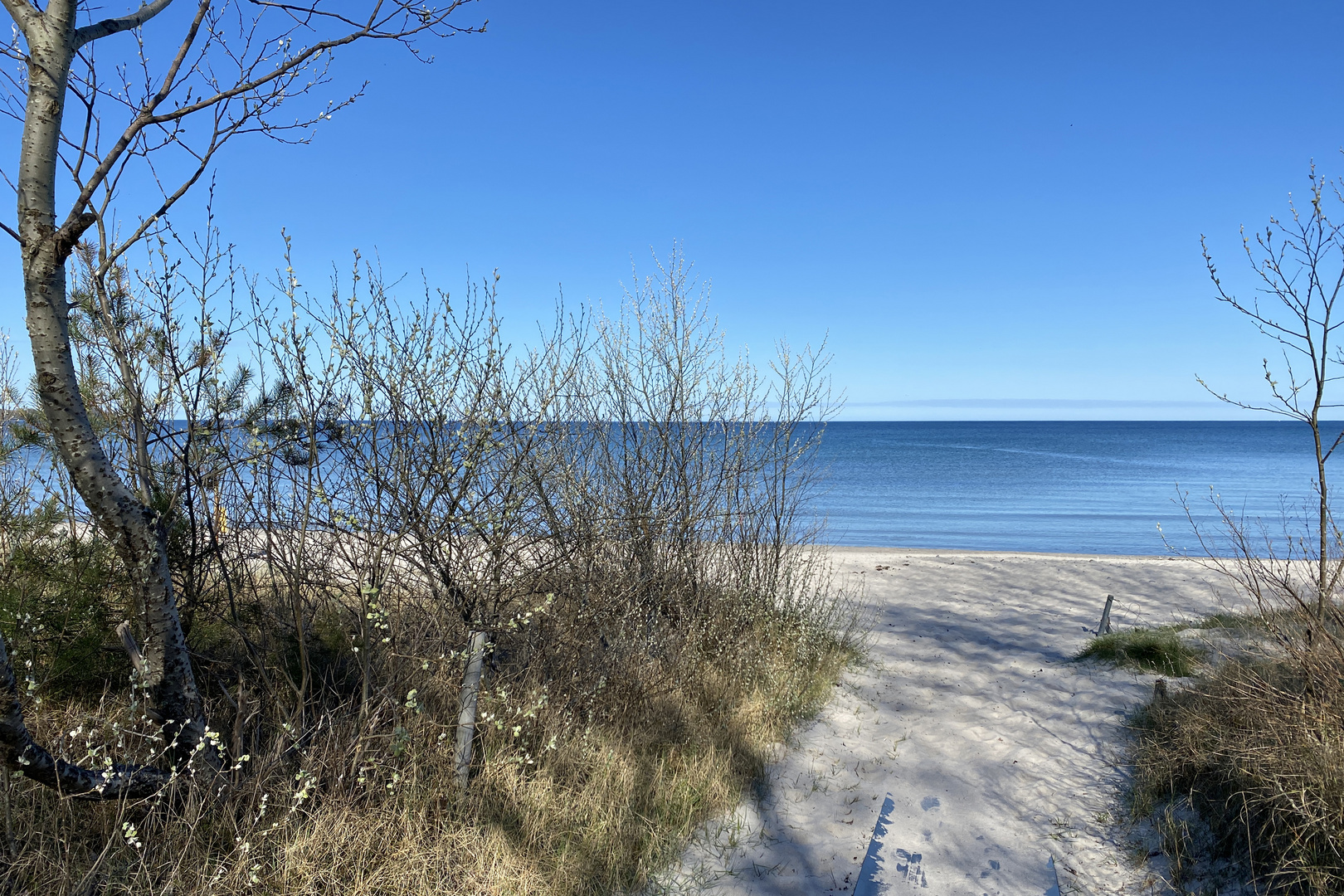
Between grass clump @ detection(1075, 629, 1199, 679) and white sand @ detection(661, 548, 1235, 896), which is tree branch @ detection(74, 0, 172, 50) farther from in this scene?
grass clump @ detection(1075, 629, 1199, 679)

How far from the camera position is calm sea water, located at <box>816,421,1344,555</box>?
817 inches

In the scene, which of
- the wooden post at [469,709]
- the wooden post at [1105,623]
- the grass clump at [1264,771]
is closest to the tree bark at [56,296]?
the wooden post at [469,709]

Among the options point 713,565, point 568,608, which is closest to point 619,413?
point 713,565

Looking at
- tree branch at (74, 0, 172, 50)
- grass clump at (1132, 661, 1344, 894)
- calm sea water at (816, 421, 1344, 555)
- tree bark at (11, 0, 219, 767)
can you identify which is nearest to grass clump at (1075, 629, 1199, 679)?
calm sea water at (816, 421, 1344, 555)

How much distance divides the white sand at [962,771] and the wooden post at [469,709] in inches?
48.4

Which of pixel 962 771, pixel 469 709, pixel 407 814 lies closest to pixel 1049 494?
pixel 962 771

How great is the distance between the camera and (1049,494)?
32.6 m

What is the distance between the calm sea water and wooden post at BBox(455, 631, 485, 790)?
625 centimetres

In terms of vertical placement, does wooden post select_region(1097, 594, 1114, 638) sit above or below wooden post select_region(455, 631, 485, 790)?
below

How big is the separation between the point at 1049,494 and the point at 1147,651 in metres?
28.1

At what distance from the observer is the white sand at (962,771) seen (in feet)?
13.5

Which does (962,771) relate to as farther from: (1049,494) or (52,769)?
(1049,494)

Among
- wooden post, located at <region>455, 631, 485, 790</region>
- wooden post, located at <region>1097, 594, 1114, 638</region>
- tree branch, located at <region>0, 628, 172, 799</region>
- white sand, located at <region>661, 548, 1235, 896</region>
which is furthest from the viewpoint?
wooden post, located at <region>1097, 594, 1114, 638</region>

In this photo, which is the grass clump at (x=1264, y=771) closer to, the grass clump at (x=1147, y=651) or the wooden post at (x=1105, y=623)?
the grass clump at (x=1147, y=651)
